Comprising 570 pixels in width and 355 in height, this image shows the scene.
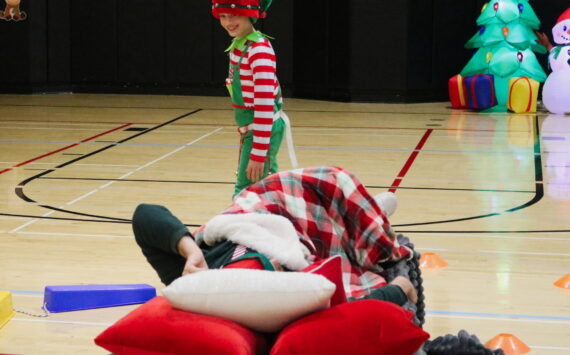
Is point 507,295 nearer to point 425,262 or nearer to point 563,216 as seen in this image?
point 425,262

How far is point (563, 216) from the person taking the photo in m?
5.38

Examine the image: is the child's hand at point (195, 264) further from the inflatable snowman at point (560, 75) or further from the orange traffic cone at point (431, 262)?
the inflatable snowman at point (560, 75)

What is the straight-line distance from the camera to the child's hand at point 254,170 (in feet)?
12.9

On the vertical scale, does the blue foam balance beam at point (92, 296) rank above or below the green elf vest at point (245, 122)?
below

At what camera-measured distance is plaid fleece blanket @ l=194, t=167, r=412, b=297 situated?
116 inches

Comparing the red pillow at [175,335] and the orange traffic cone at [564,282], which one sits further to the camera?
the orange traffic cone at [564,282]

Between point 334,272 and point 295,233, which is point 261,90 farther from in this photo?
point 334,272

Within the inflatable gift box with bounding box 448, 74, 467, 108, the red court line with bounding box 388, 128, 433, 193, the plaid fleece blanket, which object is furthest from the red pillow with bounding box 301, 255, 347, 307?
the inflatable gift box with bounding box 448, 74, 467, 108

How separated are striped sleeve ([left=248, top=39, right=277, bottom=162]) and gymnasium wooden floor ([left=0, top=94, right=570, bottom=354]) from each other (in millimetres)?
705

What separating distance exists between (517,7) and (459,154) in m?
3.91

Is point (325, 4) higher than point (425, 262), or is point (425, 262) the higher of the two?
point (325, 4)

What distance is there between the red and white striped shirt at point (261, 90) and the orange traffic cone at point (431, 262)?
35.1 inches

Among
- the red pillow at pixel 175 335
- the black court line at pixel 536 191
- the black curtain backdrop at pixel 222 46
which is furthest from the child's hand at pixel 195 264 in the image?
the black curtain backdrop at pixel 222 46

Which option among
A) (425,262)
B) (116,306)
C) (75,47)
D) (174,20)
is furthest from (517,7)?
(116,306)
